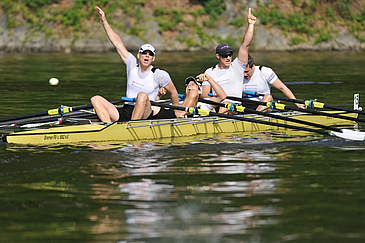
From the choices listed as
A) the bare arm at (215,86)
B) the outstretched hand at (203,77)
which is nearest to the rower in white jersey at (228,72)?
the bare arm at (215,86)

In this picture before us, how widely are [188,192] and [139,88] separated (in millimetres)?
3988

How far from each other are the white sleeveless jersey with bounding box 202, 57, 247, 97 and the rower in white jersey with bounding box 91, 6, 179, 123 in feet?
4.28

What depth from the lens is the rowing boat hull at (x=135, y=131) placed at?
1017 cm

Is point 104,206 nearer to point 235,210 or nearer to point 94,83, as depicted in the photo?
point 235,210

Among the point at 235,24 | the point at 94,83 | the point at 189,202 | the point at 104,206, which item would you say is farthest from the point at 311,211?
the point at 235,24

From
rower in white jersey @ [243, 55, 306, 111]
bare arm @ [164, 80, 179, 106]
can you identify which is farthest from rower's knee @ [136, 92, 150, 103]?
rower in white jersey @ [243, 55, 306, 111]

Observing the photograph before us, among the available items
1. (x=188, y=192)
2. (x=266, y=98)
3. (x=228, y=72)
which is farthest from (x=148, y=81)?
(x=188, y=192)

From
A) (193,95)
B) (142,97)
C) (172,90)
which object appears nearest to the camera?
(142,97)

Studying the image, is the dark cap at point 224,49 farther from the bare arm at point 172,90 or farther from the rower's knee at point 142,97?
the rower's knee at point 142,97

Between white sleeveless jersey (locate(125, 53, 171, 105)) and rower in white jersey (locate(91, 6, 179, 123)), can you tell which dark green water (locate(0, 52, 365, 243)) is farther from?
white sleeveless jersey (locate(125, 53, 171, 105))

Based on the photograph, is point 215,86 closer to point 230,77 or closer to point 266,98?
point 230,77

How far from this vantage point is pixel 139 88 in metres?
11.1

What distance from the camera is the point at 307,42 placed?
4272 centimetres

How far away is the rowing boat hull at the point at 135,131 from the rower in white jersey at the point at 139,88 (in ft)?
0.78
